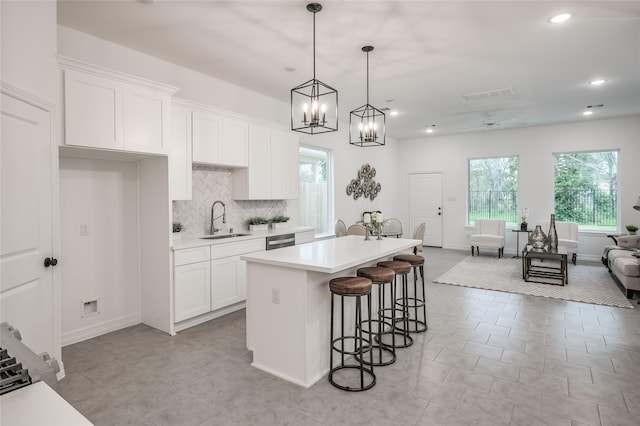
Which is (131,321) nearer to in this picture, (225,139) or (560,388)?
(225,139)

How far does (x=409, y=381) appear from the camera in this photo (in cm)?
272

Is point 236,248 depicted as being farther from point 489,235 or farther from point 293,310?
point 489,235

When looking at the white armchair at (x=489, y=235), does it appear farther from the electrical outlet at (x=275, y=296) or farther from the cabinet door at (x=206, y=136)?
the electrical outlet at (x=275, y=296)

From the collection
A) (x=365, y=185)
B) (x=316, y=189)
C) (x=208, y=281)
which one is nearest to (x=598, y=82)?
(x=365, y=185)

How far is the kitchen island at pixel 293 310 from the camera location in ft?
8.77

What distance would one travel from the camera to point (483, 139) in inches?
347

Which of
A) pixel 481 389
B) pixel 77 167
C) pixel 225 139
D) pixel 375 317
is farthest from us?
pixel 225 139

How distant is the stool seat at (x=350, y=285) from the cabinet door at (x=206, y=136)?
234 centimetres

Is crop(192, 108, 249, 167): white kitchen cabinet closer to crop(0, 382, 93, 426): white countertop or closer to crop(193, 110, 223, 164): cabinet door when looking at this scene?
crop(193, 110, 223, 164): cabinet door

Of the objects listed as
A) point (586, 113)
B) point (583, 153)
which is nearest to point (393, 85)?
point (586, 113)

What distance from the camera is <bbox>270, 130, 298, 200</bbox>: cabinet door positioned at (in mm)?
5227

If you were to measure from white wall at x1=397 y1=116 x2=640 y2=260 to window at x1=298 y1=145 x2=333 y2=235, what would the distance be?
354cm

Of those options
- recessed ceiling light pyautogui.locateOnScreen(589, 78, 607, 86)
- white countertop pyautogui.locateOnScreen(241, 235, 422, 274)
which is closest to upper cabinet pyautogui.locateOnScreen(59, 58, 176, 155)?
white countertop pyautogui.locateOnScreen(241, 235, 422, 274)

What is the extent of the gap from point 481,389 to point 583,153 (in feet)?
24.0
